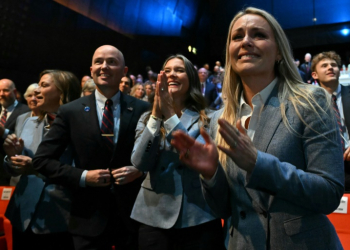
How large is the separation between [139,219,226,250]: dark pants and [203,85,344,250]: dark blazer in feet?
1.88

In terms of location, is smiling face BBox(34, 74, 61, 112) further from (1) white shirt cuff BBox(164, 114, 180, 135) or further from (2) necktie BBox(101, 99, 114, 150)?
(1) white shirt cuff BBox(164, 114, 180, 135)

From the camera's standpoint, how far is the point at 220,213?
50.6 inches

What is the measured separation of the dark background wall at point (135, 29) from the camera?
720cm

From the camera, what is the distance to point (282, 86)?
124 centimetres

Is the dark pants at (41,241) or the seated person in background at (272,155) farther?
the dark pants at (41,241)

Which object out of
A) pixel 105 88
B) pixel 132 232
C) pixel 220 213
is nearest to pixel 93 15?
pixel 105 88

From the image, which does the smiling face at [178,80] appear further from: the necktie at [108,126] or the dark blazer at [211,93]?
the dark blazer at [211,93]

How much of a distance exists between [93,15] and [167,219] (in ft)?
28.0

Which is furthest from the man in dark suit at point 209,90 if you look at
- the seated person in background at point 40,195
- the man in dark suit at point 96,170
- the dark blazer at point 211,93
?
the man in dark suit at point 96,170

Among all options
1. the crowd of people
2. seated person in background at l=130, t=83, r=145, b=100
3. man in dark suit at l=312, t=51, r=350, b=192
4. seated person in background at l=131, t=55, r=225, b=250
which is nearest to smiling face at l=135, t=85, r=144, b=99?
seated person in background at l=130, t=83, r=145, b=100

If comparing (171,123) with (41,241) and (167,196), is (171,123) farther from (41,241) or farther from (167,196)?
(41,241)

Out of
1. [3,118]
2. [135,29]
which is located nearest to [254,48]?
[3,118]

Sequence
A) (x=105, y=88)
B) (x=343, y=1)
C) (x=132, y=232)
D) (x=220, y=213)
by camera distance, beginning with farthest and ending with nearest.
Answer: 1. (x=343, y=1)
2. (x=105, y=88)
3. (x=132, y=232)
4. (x=220, y=213)

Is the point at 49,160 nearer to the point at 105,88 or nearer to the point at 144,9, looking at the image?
the point at 105,88
